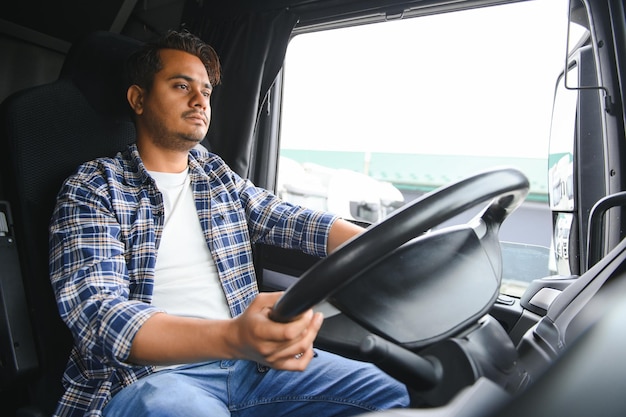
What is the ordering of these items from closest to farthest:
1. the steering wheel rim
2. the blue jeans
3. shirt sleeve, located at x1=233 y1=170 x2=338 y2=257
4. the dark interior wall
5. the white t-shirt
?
the steering wheel rim, the blue jeans, the white t-shirt, shirt sleeve, located at x1=233 y1=170 x2=338 y2=257, the dark interior wall

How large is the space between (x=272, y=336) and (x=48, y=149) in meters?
0.87

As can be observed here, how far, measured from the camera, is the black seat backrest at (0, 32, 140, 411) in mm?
977

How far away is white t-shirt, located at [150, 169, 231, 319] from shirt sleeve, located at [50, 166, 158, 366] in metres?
0.14

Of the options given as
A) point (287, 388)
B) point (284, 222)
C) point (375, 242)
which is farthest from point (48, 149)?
point (375, 242)

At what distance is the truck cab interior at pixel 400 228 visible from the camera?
0.50 metres

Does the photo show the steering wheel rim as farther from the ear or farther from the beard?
the ear

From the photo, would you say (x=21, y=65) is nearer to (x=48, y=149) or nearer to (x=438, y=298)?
(x=48, y=149)

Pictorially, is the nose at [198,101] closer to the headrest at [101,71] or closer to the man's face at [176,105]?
the man's face at [176,105]

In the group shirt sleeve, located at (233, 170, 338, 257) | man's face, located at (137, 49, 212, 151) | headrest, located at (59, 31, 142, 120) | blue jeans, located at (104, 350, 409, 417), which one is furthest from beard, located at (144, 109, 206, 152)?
blue jeans, located at (104, 350, 409, 417)

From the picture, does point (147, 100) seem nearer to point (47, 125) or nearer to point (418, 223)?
point (47, 125)

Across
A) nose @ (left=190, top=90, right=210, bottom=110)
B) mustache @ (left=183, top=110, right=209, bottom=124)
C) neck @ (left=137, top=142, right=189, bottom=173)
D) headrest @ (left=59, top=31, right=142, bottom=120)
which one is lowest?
neck @ (left=137, top=142, right=189, bottom=173)

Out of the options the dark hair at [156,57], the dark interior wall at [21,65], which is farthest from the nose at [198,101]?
the dark interior wall at [21,65]

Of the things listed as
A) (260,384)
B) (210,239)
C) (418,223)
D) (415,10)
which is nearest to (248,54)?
(415,10)

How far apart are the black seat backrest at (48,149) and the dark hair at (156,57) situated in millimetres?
54
